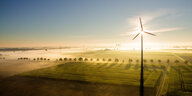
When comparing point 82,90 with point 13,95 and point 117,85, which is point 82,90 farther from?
point 13,95

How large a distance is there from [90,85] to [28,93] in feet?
56.4

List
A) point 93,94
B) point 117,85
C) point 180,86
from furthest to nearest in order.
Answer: point 117,85 < point 180,86 < point 93,94

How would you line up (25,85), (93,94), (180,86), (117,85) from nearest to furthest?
1. (93,94)
2. (180,86)
3. (117,85)
4. (25,85)

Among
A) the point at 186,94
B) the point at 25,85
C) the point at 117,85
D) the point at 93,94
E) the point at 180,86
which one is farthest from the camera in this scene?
the point at 25,85

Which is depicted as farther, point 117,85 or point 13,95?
point 117,85

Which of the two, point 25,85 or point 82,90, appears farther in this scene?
point 25,85

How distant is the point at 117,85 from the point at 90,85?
27.2 feet

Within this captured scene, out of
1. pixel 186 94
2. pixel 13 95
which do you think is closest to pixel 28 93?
pixel 13 95

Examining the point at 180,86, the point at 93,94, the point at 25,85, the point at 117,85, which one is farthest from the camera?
the point at 25,85

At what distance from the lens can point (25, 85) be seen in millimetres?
35688

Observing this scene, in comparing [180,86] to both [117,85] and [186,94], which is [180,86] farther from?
[117,85]

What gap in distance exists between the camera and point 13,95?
Answer: 95.2 ft

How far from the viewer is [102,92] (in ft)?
96.6

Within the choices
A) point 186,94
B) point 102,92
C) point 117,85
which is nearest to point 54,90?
point 102,92
